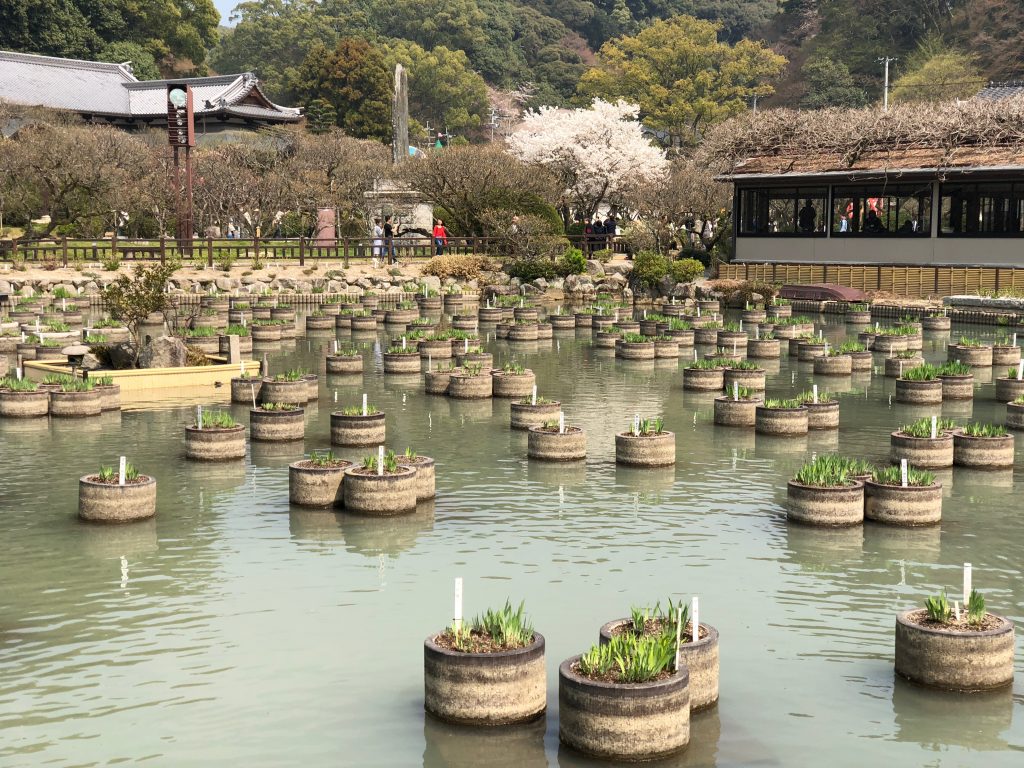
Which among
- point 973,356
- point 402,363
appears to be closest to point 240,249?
point 402,363

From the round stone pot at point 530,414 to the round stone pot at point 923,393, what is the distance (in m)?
7.31

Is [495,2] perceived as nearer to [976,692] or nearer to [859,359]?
[859,359]

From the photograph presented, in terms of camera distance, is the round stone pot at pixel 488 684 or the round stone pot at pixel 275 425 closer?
the round stone pot at pixel 488 684

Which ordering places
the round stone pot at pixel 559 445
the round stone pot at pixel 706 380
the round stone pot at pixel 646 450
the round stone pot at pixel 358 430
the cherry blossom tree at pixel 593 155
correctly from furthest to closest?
the cherry blossom tree at pixel 593 155 → the round stone pot at pixel 706 380 → the round stone pot at pixel 358 430 → the round stone pot at pixel 559 445 → the round stone pot at pixel 646 450

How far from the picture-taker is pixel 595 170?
210 ft

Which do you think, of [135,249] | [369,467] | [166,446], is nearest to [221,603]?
[369,467]

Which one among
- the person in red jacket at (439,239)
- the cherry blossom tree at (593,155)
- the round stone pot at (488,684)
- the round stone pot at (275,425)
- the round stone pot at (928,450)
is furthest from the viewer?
the cherry blossom tree at (593,155)

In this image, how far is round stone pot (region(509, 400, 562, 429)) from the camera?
2259cm

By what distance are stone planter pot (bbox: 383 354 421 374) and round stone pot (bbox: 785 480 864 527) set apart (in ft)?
51.0

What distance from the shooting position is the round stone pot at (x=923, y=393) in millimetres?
25094

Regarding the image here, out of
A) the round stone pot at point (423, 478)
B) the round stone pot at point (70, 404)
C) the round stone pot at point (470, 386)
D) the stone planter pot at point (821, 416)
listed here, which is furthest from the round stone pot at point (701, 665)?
the round stone pot at point (470, 386)

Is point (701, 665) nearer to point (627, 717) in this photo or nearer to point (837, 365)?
point (627, 717)

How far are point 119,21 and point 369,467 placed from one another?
88.0 m

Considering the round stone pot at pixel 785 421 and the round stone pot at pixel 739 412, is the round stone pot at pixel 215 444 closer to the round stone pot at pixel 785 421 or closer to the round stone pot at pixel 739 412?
the round stone pot at pixel 739 412
